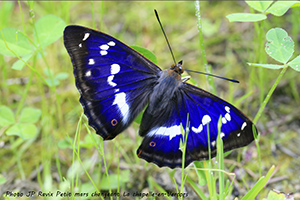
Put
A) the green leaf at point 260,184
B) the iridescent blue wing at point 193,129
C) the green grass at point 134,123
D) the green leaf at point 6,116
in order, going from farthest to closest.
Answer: the green leaf at point 6,116
the green grass at point 134,123
the iridescent blue wing at point 193,129
the green leaf at point 260,184

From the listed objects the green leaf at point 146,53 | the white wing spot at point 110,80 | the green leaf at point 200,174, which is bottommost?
the green leaf at point 200,174

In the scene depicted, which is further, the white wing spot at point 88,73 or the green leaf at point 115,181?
the green leaf at point 115,181

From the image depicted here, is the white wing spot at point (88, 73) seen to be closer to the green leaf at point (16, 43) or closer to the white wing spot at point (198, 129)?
the green leaf at point (16, 43)

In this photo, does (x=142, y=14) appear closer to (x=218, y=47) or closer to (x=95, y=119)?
(x=218, y=47)

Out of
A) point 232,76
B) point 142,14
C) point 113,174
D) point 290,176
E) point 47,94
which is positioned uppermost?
point 142,14

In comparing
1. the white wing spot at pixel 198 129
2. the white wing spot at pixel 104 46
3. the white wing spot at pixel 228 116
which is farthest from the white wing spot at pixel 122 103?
the white wing spot at pixel 228 116

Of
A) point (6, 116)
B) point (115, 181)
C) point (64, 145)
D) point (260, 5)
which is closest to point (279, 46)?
point (260, 5)

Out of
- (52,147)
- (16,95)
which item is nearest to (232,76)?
(52,147)
